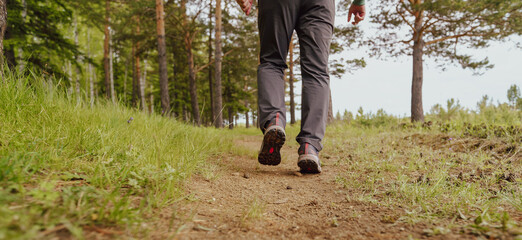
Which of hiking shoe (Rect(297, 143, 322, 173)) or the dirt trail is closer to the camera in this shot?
the dirt trail

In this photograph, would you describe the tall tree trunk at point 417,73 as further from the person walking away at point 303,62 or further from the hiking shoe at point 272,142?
the hiking shoe at point 272,142

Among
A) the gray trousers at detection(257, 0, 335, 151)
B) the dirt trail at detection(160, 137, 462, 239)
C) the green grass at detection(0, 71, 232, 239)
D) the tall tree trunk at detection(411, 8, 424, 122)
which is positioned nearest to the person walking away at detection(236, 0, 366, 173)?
the gray trousers at detection(257, 0, 335, 151)

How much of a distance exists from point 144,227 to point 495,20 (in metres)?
11.7

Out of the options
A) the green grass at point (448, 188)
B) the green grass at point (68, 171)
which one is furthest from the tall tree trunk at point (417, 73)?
the green grass at point (68, 171)

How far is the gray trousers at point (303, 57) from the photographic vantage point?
1995mm

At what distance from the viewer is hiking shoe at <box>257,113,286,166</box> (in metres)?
1.81

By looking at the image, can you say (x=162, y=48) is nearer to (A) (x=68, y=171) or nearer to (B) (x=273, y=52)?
(B) (x=273, y=52)

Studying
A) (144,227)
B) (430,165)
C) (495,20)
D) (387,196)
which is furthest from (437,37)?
(144,227)

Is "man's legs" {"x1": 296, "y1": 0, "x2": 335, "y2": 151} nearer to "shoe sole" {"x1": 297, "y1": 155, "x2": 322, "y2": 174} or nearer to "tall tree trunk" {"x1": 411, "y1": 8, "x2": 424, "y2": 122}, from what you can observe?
"shoe sole" {"x1": 297, "y1": 155, "x2": 322, "y2": 174}

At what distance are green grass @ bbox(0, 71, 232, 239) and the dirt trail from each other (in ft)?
0.51

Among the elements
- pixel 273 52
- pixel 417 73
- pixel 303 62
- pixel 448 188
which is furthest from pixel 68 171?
pixel 417 73

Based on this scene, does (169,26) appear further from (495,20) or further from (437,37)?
(495,20)

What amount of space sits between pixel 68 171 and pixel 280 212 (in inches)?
38.0

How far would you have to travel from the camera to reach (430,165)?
7.18 feet
